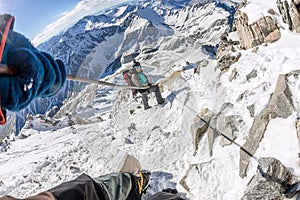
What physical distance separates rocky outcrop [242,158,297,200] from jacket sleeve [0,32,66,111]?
11.4 ft

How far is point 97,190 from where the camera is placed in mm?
2658

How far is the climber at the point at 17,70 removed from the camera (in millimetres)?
1273

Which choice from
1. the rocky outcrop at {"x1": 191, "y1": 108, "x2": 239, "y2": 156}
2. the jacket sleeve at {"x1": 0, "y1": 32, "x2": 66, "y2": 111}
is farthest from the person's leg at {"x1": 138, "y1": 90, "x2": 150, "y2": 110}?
the jacket sleeve at {"x1": 0, "y1": 32, "x2": 66, "y2": 111}

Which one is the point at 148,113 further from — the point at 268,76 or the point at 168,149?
the point at 268,76

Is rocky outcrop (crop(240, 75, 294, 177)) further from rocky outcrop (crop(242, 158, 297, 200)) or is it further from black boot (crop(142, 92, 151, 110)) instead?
black boot (crop(142, 92, 151, 110))

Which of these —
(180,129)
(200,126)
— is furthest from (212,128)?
(180,129)

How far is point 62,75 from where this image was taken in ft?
5.59

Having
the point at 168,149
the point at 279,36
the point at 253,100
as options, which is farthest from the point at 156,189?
the point at 279,36

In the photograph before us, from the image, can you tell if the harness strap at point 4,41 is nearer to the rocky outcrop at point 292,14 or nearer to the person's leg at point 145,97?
the person's leg at point 145,97

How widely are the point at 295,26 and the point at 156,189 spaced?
681cm

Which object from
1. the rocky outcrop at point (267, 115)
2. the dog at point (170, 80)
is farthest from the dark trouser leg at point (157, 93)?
the rocky outcrop at point (267, 115)

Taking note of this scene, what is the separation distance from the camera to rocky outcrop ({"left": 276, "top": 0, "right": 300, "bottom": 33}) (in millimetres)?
8617

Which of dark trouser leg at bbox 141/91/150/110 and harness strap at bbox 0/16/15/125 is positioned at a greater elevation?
harness strap at bbox 0/16/15/125

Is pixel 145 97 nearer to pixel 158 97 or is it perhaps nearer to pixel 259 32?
pixel 158 97
